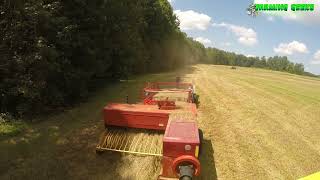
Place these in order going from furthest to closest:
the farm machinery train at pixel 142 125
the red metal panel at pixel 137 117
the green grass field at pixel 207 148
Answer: the red metal panel at pixel 137 117, the farm machinery train at pixel 142 125, the green grass field at pixel 207 148

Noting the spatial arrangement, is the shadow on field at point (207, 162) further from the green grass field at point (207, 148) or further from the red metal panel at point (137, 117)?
the red metal panel at point (137, 117)

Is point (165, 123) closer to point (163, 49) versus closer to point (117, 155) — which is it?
point (117, 155)

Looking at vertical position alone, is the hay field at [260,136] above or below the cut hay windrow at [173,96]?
below

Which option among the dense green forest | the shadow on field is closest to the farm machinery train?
the shadow on field

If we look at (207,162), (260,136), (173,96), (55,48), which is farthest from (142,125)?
(55,48)

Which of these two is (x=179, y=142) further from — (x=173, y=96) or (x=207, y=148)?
(x=173, y=96)

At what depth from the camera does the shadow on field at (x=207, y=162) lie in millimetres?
9754

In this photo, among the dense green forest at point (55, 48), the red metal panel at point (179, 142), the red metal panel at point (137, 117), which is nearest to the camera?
the red metal panel at point (179, 142)

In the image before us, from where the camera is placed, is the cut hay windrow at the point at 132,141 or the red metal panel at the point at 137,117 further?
the red metal panel at the point at 137,117

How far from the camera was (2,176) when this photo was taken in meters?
9.15

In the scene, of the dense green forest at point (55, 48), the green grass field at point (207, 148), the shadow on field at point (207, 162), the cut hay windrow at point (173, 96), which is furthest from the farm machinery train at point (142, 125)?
the dense green forest at point (55, 48)

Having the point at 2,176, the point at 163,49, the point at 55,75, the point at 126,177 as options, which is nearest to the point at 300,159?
the point at 126,177

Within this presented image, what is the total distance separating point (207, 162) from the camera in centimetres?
1068

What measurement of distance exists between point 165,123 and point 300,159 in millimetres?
5254
